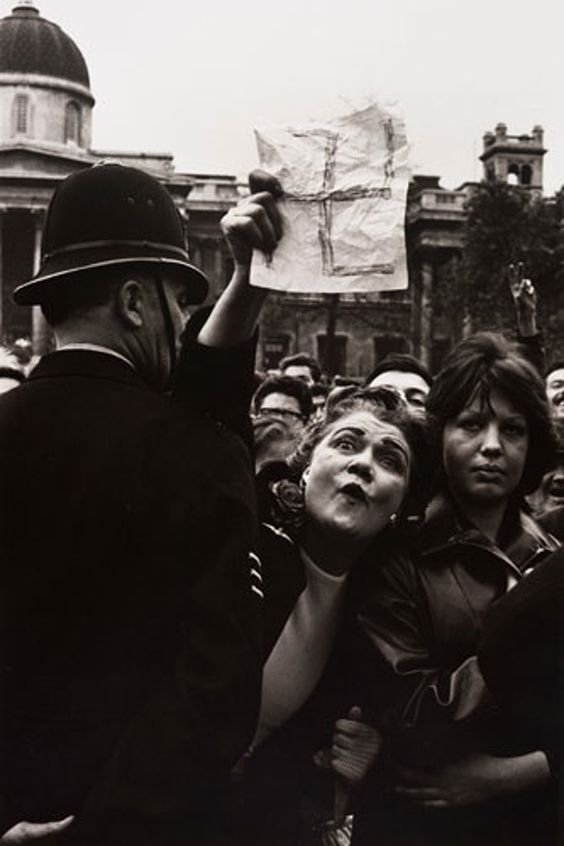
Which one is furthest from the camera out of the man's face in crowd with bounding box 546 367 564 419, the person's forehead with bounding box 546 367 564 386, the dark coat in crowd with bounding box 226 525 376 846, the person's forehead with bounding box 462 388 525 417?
the person's forehead with bounding box 546 367 564 386

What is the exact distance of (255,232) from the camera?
8.03 ft

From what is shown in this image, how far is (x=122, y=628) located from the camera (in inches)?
89.4

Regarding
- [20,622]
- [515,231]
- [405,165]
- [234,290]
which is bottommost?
[20,622]

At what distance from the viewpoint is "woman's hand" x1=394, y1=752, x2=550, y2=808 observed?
2.81m

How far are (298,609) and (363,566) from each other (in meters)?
0.17

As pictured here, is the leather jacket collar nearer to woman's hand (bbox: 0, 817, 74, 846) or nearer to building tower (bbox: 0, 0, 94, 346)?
woman's hand (bbox: 0, 817, 74, 846)

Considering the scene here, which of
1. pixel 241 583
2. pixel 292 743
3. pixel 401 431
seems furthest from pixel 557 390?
pixel 241 583

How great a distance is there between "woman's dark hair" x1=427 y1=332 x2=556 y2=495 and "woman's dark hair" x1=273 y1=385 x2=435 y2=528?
120mm

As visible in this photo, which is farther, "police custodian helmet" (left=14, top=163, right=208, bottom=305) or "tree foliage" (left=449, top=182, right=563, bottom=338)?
"tree foliage" (left=449, top=182, right=563, bottom=338)

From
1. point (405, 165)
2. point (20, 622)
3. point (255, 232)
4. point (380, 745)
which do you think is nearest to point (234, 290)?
point (255, 232)

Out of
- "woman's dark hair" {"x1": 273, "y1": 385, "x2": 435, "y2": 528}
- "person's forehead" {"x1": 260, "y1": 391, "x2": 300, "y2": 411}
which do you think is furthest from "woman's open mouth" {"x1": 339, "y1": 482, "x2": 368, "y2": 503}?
"person's forehead" {"x1": 260, "y1": 391, "x2": 300, "y2": 411}

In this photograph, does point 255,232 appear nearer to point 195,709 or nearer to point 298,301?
point 195,709

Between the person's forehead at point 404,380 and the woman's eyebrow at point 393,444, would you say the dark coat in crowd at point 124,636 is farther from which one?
the person's forehead at point 404,380

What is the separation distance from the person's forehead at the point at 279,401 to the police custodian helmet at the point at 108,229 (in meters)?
3.95
